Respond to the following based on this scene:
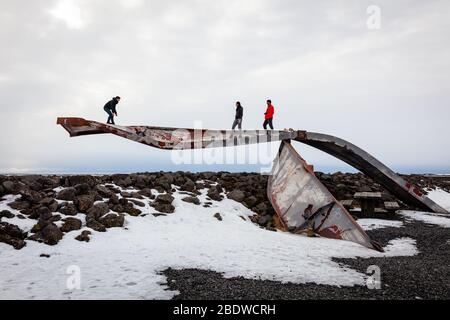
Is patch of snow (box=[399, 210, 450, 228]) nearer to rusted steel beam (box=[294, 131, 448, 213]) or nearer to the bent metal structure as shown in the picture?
rusted steel beam (box=[294, 131, 448, 213])

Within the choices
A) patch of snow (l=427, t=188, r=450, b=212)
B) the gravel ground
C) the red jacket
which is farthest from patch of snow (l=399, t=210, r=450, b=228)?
the red jacket

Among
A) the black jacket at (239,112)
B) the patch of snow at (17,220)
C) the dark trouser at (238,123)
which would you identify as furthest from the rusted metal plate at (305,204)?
the patch of snow at (17,220)

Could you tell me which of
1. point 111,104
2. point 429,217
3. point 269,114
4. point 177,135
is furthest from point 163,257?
point 429,217

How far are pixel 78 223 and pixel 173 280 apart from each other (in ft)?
14.5

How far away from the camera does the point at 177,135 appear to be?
44.5 ft

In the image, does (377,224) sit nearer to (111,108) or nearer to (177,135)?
(177,135)

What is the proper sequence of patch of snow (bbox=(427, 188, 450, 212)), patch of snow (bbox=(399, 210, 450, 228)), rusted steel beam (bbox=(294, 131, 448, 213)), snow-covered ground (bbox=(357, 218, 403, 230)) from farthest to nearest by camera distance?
patch of snow (bbox=(427, 188, 450, 212)) < patch of snow (bbox=(399, 210, 450, 228)) < rusted steel beam (bbox=(294, 131, 448, 213)) < snow-covered ground (bbox=(357, 218, 403, 230))

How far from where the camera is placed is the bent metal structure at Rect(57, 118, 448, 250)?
12047 millimetres

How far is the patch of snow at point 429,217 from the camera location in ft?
50.9

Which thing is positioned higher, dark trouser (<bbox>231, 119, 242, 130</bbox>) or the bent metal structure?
dark trouser (<bbox>231, 119, 242, 130</bbox>)

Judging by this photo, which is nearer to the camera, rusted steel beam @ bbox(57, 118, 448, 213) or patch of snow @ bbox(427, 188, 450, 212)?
rusted steel beam @ bbox(57, 118, 448, 213)

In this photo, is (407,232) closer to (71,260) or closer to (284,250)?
(284,250)

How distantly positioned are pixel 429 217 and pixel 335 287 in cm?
1336

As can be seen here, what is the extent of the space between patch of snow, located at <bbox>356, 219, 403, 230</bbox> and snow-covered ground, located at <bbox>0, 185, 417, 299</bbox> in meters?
2.52
